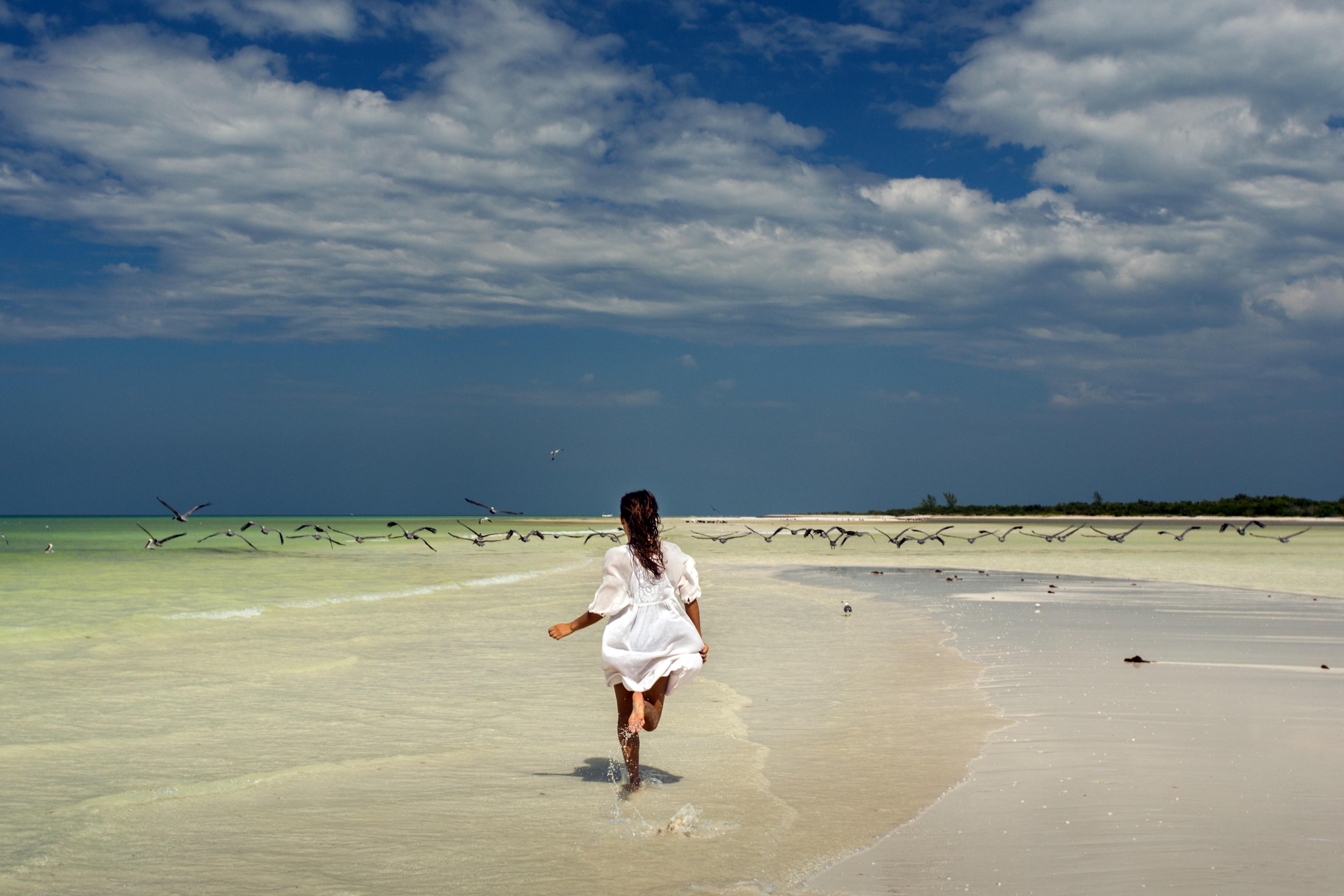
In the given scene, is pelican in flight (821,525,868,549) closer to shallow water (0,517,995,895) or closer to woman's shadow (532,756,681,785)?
shallow water (0,517,995,895)

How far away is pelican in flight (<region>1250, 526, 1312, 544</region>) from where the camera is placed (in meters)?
43.2

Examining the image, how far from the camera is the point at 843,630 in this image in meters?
15.0

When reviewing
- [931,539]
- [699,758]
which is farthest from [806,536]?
[699,758]

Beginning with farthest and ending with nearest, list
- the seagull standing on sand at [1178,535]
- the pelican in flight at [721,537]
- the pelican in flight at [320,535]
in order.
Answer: the pelican in flight at [721,537], the seagull standing on sand at [1178,535], the pelican in flight at [320,535]

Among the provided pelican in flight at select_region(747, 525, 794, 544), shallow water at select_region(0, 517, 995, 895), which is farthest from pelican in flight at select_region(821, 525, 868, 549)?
shallow water at select_region(0, 517, 995, 895)

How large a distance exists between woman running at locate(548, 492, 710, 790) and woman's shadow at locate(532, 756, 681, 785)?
19cm

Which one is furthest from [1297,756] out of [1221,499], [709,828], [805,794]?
[1221,499]

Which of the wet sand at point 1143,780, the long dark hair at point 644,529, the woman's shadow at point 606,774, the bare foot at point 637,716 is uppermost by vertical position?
the long dark hair at point 644,529

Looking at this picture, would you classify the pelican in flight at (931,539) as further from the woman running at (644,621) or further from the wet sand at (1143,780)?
the woman running at (644,621)

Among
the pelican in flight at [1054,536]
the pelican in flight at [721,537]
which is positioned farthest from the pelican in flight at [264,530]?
the pelican in flight at [1054,536]

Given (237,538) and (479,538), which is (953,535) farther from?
(237,538)

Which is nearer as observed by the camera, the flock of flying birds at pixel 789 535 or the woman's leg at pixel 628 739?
the woman's leg at pixel 628 739

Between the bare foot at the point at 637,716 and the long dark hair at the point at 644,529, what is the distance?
0.83 metres

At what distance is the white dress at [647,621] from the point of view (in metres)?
6.48
